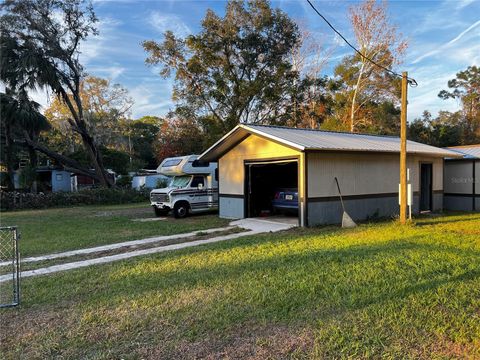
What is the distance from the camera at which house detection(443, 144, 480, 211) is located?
16.0 metres

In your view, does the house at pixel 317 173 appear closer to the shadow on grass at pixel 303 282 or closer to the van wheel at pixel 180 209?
the van wheel at pixel 180 209

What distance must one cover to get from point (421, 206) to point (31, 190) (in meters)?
24.8

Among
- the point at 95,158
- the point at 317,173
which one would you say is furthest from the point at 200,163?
the point at 95,158

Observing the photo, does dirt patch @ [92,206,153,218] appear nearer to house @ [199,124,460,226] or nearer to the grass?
house @ [199,124,460,226]

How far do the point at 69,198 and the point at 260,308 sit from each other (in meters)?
20.6

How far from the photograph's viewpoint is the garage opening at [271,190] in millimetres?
13609

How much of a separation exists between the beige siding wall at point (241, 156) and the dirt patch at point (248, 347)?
8563 mm

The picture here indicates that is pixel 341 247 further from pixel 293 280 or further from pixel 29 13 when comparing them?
pixel 29 13

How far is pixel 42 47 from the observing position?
2450 cm

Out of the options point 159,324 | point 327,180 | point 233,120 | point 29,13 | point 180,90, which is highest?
point 29,13

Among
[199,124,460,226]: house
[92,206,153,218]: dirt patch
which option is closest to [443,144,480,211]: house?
[199,124,460,226]: house

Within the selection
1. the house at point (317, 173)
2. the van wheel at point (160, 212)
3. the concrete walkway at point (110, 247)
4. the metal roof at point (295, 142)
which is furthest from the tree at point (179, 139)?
the concrete walkway at point (110, 247)

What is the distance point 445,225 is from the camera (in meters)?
11.1

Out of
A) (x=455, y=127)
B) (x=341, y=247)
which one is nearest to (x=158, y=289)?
(x=341, y=247)
